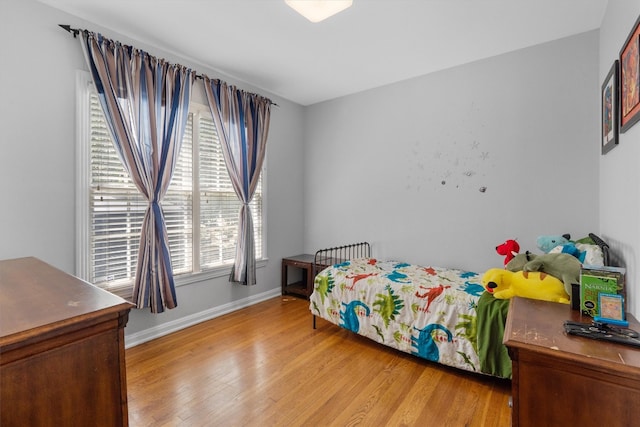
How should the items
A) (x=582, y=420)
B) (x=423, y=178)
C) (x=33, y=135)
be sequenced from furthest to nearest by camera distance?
(x=423, y=178)
(x=33, y=135)
(x=582, y=420)

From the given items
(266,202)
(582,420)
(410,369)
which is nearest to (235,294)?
(266,202)

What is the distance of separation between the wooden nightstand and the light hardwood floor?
0.94 meters

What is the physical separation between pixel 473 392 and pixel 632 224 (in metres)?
1.30

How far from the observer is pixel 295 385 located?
2.04 meters

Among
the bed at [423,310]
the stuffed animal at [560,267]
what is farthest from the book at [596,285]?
the bed at [423,310]

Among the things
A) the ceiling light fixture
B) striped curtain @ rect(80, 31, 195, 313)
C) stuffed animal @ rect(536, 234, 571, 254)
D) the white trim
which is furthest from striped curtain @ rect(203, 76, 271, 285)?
stuffed animal @ rect(536, 234, 571, 254)

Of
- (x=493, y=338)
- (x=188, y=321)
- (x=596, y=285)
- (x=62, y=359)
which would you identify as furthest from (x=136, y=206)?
(x=596, y=285)

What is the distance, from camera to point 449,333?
2166 mm

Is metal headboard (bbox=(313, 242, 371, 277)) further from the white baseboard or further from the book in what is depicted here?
the book

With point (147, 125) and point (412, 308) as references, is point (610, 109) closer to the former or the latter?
point (412, 308)

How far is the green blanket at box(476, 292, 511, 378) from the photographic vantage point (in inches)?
75.4

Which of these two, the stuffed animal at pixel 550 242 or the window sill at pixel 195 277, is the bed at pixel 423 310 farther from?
the window sill at pixel 195 277

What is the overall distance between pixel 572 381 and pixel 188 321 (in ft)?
9.58

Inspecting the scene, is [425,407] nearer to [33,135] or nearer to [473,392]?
[473,392]
